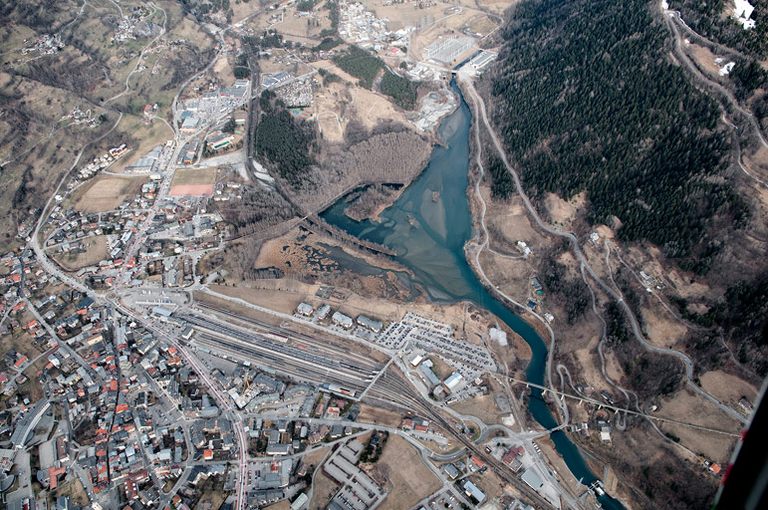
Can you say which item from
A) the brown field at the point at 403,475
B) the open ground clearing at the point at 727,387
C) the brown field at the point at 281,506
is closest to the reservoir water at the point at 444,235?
the brown field at the point at 403,475

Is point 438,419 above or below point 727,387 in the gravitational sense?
below

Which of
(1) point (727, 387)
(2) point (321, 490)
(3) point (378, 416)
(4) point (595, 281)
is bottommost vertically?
(2) point (321, 490)

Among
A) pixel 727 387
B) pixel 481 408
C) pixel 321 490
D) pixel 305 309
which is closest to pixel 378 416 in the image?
pixel 321 490

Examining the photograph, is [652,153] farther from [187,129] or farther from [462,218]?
[187,129]

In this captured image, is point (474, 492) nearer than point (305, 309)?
Yes

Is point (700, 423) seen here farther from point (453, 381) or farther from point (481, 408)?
Result: point (453, 381)

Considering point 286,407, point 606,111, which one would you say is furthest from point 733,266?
point 286,407

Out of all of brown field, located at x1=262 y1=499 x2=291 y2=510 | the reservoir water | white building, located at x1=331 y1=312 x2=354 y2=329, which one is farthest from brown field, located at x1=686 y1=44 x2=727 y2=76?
brown field, located at x1=262 y1=499 x2=291 y2=510

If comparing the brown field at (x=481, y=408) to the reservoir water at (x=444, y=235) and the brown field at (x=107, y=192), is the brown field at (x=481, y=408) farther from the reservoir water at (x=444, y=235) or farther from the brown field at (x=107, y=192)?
the brown field at (x=107, y=192)
